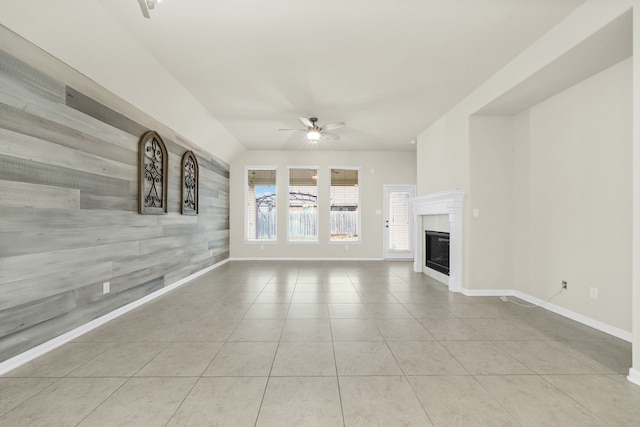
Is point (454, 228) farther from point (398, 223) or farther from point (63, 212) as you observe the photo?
point (63, 212)

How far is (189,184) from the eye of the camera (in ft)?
16.7

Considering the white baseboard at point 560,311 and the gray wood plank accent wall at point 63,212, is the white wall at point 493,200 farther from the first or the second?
the gray wood plank accent wall at point 63,212

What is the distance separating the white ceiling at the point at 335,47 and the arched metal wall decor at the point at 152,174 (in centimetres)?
96

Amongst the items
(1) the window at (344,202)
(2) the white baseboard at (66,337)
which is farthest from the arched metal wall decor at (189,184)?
(1) the window at (344,202)

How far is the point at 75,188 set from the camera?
105 inches

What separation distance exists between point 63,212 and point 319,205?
562 cm

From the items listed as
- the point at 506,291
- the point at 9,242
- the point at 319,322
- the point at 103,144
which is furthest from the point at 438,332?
the point at 103,144

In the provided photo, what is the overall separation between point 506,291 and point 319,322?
302 cm

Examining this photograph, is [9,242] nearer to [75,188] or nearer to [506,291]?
[75,188]

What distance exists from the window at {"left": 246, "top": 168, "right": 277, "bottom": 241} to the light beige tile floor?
13.6 ft

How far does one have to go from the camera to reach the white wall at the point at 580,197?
2.77m

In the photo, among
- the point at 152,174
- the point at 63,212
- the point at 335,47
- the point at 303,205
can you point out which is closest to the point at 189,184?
the point at 152,174

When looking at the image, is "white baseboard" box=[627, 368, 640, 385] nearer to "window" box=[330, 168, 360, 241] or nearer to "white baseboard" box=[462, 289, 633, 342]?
"white baseboard" box=[462, 289, 633, 342]

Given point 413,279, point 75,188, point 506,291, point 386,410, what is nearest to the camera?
point 386,410
